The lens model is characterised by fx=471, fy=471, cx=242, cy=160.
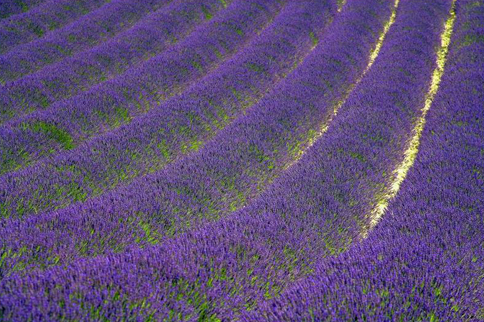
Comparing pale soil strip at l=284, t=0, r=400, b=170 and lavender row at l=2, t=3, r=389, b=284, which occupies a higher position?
lavender row at l=2, t=3, r=389, b=284

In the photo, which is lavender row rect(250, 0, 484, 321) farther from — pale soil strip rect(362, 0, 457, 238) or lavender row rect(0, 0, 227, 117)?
lavender row rect(0, 0, 227, 117)

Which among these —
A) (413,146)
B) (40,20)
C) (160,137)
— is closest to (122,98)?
(160,137)

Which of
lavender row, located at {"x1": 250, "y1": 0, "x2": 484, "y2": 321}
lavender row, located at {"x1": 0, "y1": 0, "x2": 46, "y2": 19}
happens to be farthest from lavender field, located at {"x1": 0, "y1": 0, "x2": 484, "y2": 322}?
lavender row, located at {"x1": 0, "y1": 0, "x2": 46, "y2": 19}

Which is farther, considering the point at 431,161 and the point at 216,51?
the point at 216,51

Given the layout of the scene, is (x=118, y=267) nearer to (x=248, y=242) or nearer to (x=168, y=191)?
(x=248, y=242)

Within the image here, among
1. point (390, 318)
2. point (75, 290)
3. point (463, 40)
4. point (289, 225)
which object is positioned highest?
point (75, 290)

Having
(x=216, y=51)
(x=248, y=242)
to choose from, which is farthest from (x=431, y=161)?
(x=216, y=51)

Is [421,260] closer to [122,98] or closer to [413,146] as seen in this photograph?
[413,146]
